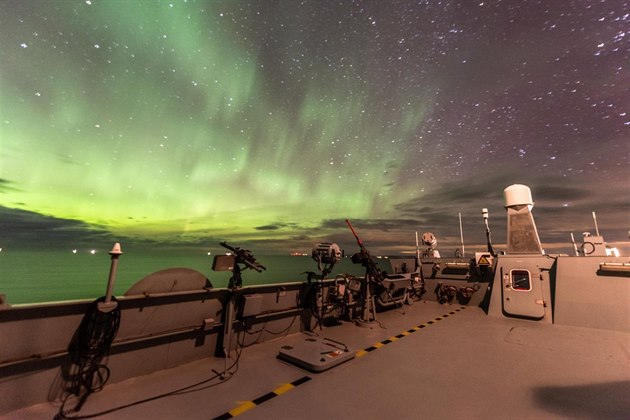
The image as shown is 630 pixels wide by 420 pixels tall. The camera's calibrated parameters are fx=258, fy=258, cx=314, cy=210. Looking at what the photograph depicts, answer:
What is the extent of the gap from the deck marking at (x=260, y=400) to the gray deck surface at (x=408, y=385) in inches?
0.5

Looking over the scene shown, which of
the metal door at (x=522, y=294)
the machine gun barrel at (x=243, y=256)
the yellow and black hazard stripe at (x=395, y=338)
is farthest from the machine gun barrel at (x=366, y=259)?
the metal door at (x=522, y=294)

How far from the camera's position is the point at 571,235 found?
1496 cm

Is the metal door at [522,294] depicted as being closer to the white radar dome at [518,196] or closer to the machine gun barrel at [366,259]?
the white radar dome at [518,196]

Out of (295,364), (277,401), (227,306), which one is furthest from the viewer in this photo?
(227,306)

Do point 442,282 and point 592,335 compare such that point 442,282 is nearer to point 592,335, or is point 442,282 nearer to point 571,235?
point 592,335

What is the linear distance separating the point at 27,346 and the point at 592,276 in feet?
37.2

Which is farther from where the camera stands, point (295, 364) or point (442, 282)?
point (442, 282)

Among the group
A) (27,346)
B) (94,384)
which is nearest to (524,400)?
(94,384)

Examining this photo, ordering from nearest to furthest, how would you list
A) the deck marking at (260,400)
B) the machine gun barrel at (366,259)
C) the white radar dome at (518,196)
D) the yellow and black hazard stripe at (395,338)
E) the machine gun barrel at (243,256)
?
the deck marking at (260,400) → the machine gun barrel at (243,256) → the yellow and black hazard stripe at (395,338) → the machine gun barrel at (366,259) → the white radar dome at (518,196)

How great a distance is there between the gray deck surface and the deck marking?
0.01 meters

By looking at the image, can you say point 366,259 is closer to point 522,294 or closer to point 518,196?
point 522,294

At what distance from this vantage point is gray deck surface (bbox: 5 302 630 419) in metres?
2.97

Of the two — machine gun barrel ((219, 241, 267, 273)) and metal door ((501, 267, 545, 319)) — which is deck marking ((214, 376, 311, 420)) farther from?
metal door ((501, 267, 545, 319))

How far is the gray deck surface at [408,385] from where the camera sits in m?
2.97
